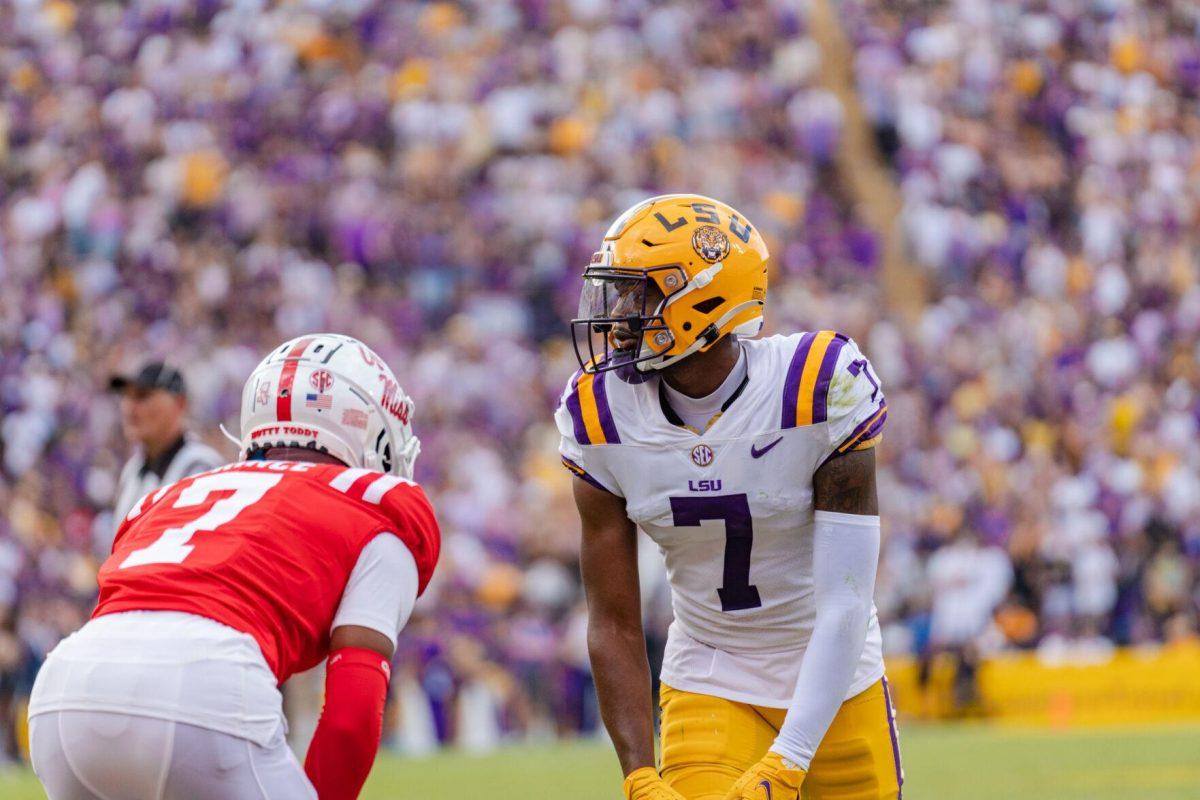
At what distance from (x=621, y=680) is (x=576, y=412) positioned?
0.55 m

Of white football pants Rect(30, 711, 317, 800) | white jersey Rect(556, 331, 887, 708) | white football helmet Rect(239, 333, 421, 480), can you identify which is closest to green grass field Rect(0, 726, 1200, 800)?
white jersey Rect(556, 331, 887, 708)

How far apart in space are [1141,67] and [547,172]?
6093 mm

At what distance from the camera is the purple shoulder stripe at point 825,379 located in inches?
145

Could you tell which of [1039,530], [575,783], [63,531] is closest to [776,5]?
[1039,530]

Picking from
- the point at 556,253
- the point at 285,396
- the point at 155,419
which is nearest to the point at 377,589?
the point at 285,396

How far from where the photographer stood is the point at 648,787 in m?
3.67

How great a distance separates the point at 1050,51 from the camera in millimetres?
19031

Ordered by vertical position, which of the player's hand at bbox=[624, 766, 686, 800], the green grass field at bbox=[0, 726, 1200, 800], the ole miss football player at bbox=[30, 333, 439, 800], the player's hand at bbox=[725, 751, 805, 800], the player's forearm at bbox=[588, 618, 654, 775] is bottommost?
the green grass field at bbox=[0, 726, 1200, 800]

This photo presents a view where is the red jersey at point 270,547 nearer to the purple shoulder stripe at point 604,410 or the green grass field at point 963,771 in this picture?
the purple shoulder stripe at point 604,410

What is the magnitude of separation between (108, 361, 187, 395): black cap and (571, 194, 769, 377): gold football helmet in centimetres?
354

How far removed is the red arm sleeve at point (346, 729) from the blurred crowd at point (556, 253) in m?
9.28

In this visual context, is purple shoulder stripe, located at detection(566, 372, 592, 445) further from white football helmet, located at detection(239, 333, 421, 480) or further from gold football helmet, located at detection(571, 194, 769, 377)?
white football helmet, located at detection(239, 333, 421, 480)

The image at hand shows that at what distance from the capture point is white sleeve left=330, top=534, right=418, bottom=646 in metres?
3.22

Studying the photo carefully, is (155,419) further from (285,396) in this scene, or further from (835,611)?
(835,611)
